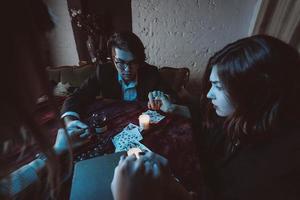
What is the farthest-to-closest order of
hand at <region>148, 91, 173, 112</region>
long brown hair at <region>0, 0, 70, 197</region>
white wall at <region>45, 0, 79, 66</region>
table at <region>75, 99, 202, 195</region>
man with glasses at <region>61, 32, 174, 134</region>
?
white wall at <region>45, 0, 79, 66</region> < man with glasses at <region>61, 32, 174, 134</region> < hand at <region>148, 91, 173, 112</region> < table at <region>75, 99, 202, 195</region> < long brown hair at <region>0, 0, 70, 197</region>

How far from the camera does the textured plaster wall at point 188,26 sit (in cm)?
246

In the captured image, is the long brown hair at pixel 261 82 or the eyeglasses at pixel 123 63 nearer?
the long brown hair at pixel 261 82

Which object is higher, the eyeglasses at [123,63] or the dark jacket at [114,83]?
the eyeglasses at [123,63]

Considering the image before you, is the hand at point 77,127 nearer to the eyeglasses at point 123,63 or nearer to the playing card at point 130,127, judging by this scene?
the playing card at point 130,127

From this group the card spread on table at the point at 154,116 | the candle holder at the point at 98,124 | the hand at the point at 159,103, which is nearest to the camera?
the candle holder at the point at 98,124

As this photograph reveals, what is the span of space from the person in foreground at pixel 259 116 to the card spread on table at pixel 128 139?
18.9 inches

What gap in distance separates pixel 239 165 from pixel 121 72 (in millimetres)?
1189

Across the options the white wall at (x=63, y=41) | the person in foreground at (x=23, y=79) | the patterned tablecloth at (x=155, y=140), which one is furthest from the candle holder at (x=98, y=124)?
the white wall at (x=63, y=41)

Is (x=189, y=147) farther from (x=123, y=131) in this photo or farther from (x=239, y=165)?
(x=123, y=131)

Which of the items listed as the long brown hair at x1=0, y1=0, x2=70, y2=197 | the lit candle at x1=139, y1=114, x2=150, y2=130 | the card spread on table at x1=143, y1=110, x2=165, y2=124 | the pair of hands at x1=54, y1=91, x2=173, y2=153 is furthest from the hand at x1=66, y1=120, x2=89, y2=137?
the long brown hair at x1=0, y1=0, x2=70, y2=197

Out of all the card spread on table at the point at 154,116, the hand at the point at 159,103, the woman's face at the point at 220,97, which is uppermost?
the woman's face at the point at 220,97

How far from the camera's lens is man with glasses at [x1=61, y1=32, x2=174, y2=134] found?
1.77 m

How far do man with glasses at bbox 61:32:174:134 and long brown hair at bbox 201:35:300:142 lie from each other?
77 cm

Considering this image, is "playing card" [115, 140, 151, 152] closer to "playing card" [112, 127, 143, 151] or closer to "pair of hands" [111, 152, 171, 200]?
"playing card" [112, 127, 143, 151]
